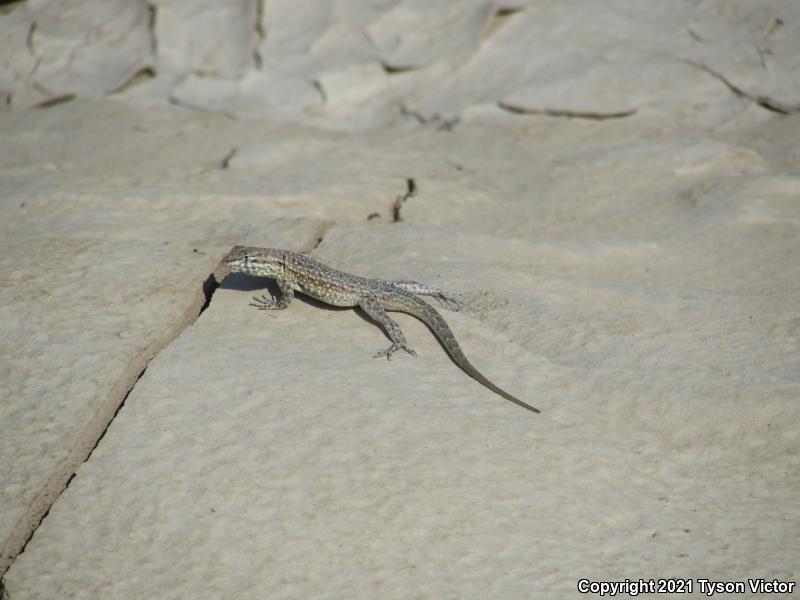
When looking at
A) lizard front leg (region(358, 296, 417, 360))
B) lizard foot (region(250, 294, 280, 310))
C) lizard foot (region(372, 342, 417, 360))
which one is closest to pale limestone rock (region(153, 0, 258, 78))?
lizard foot (region(250, 294, 280, 310))

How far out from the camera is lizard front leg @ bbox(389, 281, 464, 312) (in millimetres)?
5902

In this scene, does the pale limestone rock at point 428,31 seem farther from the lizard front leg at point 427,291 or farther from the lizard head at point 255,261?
the lizard head at point 255,261

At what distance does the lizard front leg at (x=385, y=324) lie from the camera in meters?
5.35

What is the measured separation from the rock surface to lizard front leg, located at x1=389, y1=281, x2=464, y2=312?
6.7 inches

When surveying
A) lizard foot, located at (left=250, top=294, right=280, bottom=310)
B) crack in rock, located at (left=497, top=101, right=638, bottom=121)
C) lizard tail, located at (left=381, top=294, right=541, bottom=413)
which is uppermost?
crack in rock, located at (left=497, top=101, right=638, bottom=121)

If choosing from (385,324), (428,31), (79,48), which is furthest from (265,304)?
(79,48)

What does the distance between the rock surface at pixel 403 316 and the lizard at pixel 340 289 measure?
156 mm

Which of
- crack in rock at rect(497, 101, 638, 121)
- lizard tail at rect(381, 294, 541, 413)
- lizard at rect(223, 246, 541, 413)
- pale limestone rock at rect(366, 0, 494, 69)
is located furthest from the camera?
pale limestone rock at rect(366, 0, 494, 69)

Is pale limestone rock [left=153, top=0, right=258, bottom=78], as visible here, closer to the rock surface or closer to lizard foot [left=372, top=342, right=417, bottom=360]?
the rock surface

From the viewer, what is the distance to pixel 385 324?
5539 mm

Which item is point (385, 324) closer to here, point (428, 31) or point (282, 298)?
point (282, 298)

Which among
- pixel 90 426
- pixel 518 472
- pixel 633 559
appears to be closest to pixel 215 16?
pixel 90 426

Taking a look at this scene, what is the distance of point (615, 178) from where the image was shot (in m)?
8.23

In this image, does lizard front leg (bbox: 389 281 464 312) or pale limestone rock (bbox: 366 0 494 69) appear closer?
lizard front leg (bbox: 389 281 464 312)
